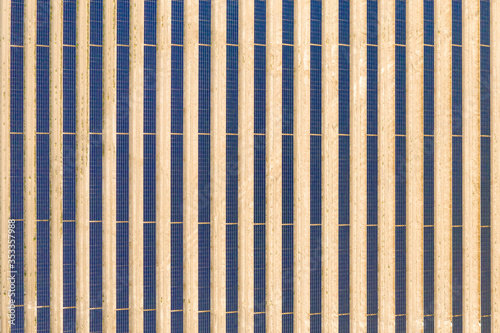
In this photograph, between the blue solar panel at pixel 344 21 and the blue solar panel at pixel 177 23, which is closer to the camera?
the blue solar panel at pixel 177 23

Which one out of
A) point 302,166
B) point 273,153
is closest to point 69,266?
point 273,153

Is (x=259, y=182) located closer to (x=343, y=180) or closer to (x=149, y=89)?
(x=343, y=180)

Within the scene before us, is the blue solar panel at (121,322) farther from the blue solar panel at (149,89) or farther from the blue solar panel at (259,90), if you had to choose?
the blue solar panel at (259,90)

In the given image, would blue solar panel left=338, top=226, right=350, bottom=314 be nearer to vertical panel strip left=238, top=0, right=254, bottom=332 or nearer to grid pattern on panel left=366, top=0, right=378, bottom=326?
grid pattern on panel left=366, top=0, right=378, bottom=326

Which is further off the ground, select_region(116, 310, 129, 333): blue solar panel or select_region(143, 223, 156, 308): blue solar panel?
select_region(143, 223, 156, 308): blue solar panel

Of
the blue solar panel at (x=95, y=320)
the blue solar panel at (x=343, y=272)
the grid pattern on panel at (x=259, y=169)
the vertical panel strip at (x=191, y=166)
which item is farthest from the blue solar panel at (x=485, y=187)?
the blue solar panel at (x=95, y=320)

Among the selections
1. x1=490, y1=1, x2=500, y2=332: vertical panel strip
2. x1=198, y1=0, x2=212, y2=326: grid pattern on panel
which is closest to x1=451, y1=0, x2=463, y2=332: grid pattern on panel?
x1=490, y1=1, x2=500, y2=332: vertical panel strip

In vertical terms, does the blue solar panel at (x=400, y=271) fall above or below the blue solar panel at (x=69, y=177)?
below
